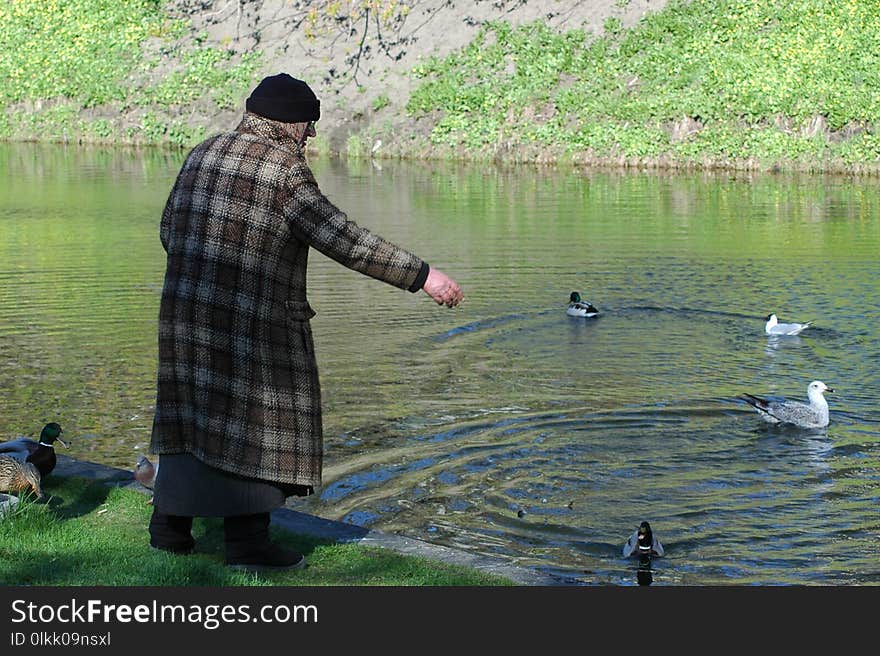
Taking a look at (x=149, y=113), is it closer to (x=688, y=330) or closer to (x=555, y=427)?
(x=688, y=330)

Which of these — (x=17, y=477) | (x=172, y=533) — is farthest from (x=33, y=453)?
(x=172, y=533)

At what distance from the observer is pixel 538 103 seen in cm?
4369

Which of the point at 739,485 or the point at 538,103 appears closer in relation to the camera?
the point at 739,485

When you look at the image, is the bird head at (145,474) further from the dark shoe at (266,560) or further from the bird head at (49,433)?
the dark shoe at (266,560)

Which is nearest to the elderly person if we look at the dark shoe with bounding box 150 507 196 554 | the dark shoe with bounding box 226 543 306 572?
the dark shoe with bounding box 226 543 306 572

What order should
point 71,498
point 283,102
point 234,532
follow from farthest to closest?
point 71,498 < point 234,532 < point 283,102

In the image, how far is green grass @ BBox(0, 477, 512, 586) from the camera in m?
6.80

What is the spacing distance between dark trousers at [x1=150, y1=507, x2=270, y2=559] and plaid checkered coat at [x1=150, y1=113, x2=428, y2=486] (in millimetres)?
346

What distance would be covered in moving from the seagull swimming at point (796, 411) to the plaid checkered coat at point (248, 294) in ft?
23.9

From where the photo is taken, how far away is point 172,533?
7.27 meters

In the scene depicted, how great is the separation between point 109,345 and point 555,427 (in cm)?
638

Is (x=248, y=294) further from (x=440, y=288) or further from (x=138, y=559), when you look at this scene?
(x=138, y=559)

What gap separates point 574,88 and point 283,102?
37995 millimetres

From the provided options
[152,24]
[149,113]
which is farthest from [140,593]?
[152,24]
